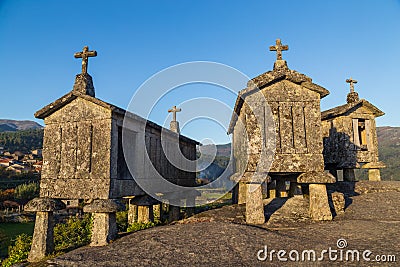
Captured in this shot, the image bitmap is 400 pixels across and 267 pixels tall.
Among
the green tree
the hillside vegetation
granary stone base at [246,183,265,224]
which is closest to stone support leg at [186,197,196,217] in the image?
granary stone base at [246,183,265,224]

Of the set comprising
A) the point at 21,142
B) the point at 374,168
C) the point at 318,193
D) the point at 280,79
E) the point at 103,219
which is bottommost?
the point at 103,219

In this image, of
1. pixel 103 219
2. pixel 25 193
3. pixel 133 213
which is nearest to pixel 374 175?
pixel 133 213

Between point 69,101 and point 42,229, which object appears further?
point 69,101

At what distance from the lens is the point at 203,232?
639cm

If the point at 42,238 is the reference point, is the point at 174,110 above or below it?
above

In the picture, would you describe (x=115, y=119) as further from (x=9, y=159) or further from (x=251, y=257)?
(x=9, y=159)

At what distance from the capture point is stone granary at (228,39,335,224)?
7.24 m

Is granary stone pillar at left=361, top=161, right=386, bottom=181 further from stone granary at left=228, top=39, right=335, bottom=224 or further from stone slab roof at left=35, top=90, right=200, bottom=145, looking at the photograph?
stone slab roof at left=35, top=90, right=200, bottom=145

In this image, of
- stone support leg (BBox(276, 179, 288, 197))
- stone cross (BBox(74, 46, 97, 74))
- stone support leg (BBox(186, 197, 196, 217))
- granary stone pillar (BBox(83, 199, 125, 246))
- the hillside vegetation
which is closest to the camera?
granary stone pillar (BBox(83, 199, 125, 246))

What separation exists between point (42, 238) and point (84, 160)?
2049mm

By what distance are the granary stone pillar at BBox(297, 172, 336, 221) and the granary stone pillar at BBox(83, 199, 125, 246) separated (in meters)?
4.66

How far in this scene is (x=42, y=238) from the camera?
22.6ft

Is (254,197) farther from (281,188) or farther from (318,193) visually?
(281,188)

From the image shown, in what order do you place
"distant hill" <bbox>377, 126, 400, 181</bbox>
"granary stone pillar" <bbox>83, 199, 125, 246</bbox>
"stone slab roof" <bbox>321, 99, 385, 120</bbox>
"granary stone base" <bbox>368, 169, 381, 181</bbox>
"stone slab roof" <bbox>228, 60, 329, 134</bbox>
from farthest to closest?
"distant hill" <bbox>377, 126, 400, 181</bbox>
"granary stone base" <bbox>368, 169, 381, 181</bbox>
"stone slab roof" <bbox>321, 99, 385, 120</bbox>
"stone slab roof" <bbox>228, 60, 329, 134</bbox>
"granary stone pillar" <bbox>83, 199, 125, 246</bbox>
